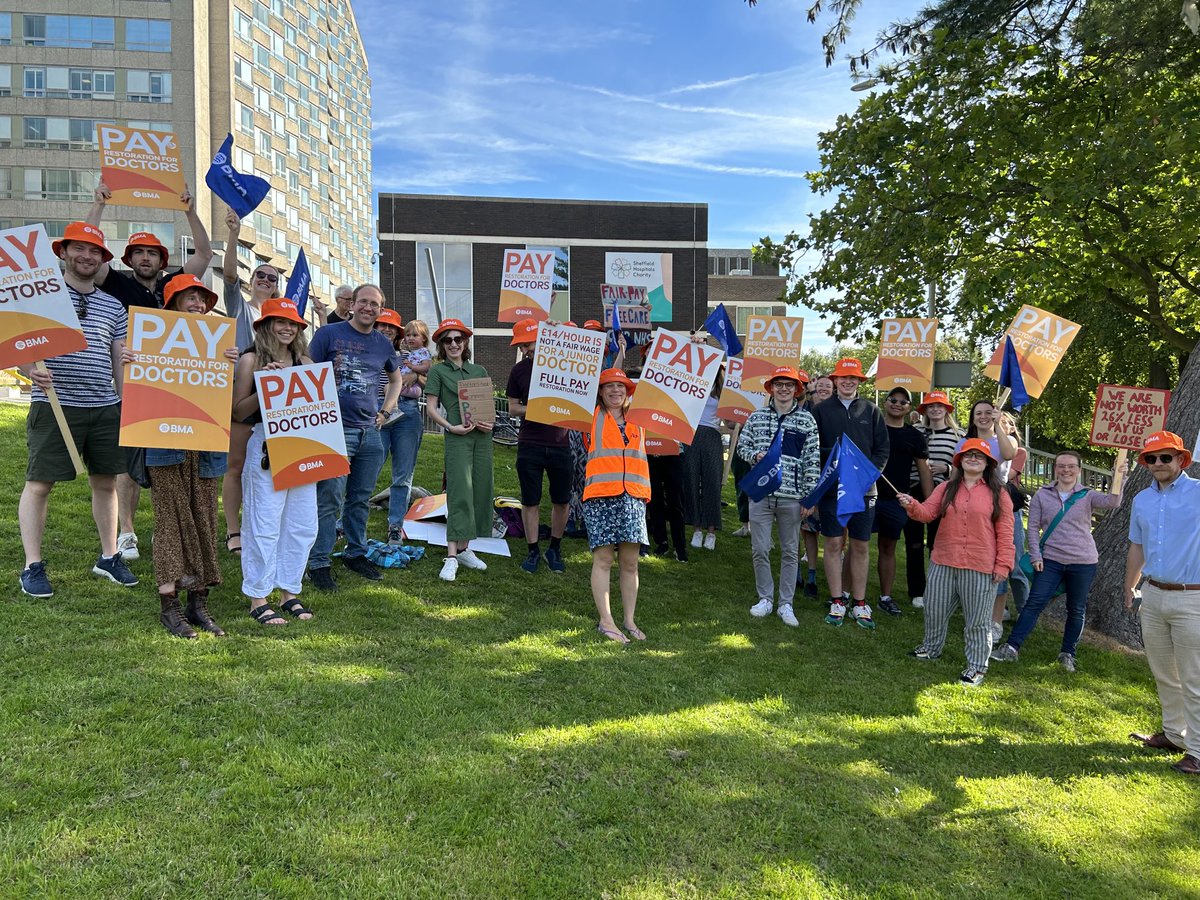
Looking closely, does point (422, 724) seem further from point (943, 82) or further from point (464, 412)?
point (943, 82)

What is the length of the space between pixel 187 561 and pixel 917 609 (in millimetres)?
6567

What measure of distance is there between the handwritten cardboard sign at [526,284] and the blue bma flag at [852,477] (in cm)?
393

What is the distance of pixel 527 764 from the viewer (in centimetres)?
383

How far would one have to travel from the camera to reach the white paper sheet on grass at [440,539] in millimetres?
7893

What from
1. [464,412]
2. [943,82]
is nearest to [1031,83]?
[943,82]

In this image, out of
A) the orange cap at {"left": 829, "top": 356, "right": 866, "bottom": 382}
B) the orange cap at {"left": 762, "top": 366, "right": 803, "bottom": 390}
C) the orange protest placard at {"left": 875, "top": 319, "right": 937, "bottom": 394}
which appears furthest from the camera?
the orange protest placard at {"left": 875, "top": 319, "right": 937, "bottom": 394}

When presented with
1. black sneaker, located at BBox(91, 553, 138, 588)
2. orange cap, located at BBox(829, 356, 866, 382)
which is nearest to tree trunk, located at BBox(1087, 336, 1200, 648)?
orange cap, located at BBox(829, 356, 866, 382)

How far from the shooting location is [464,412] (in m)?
6.95

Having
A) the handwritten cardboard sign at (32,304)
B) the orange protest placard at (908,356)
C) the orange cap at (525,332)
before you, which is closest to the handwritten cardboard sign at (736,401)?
the orange protest placard at (908,356)

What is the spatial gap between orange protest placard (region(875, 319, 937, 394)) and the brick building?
1014 inches

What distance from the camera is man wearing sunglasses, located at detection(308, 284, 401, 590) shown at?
6.10 meters

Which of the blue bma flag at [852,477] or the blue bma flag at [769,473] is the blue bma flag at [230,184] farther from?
the blue bma flag at [852,477]

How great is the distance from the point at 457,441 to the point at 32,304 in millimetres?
3244

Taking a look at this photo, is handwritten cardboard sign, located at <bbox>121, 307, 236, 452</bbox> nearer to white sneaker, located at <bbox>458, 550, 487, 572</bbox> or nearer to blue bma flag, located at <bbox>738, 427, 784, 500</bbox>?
white sneaker, located at <bbox>458, 550, 487, 572</bbox>
